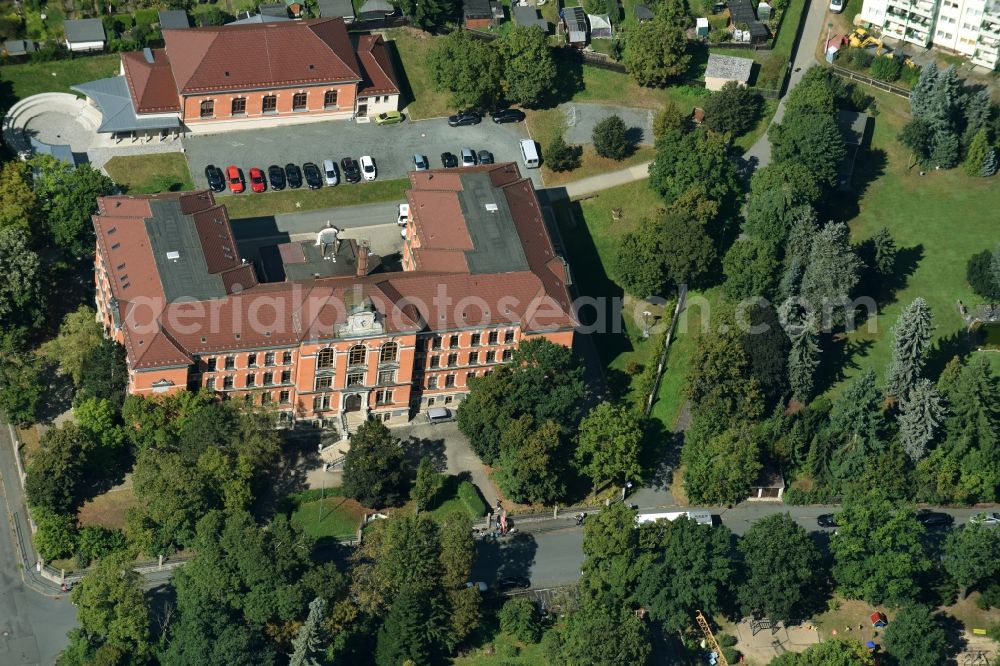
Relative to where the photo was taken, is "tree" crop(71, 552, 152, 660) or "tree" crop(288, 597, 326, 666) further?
"tree" crop(71, 552, 152, 660)

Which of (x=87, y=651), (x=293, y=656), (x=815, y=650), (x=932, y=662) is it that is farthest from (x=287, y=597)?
(x=932, y=662)

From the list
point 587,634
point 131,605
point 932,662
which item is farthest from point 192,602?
point 932,662

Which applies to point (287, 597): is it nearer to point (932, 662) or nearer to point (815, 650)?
point (815, 650)

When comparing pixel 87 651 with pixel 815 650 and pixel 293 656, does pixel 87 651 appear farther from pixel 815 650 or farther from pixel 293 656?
pixel 815 650

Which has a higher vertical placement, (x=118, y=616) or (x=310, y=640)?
(x=310, y=640)

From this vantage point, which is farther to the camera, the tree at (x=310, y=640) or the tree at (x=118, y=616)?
the tree at (x=118, y=616)

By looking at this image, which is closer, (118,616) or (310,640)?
(310,640)
